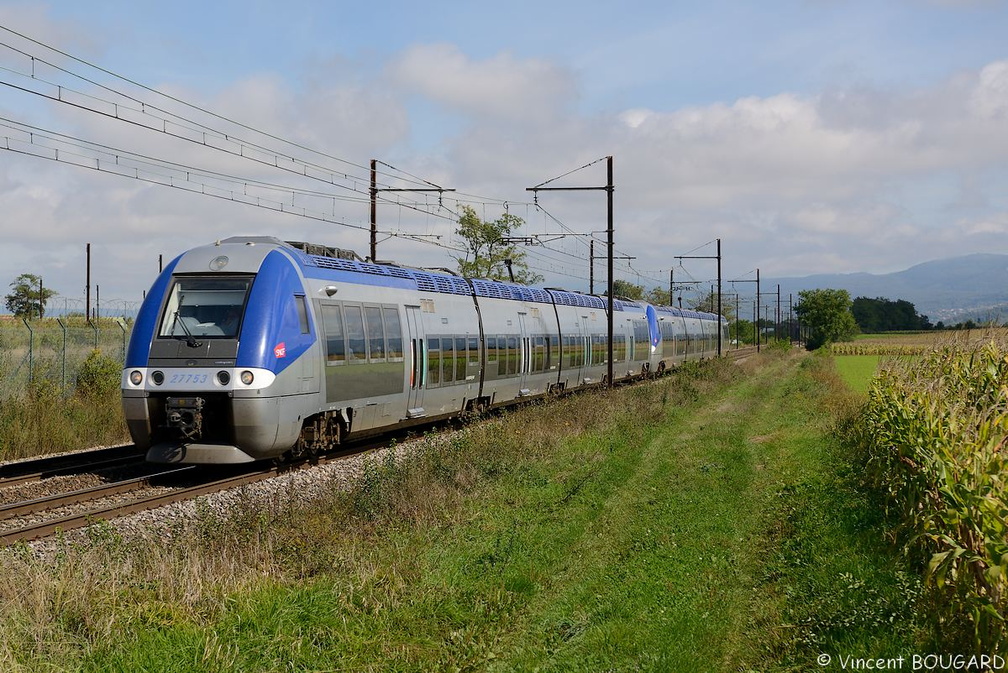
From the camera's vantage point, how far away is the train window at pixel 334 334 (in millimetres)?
15156

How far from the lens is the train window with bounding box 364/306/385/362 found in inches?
659

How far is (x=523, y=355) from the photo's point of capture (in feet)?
86.4

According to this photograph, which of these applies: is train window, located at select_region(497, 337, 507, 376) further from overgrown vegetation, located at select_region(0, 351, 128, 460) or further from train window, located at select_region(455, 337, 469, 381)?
overgrown vegetation, located at select_region(0, 351, 128, 460)

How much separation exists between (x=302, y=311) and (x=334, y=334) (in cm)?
104

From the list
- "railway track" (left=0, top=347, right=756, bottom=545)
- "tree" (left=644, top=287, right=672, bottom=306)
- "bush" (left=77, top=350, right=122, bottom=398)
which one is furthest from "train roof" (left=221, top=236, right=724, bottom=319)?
"tree" (left=644, top=287, right=672, bottom=306)

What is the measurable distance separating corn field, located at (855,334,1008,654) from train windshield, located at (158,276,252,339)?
9514 millimetres

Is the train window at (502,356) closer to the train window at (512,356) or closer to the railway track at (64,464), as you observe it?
the train window at (512,356)

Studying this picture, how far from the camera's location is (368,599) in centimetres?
790

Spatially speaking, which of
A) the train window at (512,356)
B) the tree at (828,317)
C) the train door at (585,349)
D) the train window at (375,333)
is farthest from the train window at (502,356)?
the tree at (828,317)

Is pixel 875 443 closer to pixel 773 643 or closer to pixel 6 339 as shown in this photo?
pixel 773 643

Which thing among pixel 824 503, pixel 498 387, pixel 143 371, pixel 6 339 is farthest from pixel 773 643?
pixel 6 339

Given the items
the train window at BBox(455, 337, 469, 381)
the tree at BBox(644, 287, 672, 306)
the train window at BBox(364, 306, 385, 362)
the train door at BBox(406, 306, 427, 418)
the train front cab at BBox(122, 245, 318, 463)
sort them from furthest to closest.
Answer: the tree at BBox(644, 287, 672, 306) → the train window at BBox(455, 337, 469, 381) → the train door at BBox(406, 306, 427, 418) → the train window at BBox(364, 306, 385, 362) → the train front cab at BBox(122, 245, 318, 463)

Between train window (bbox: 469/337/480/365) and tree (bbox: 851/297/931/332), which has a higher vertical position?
tree (bbox: 851/297/931/332)

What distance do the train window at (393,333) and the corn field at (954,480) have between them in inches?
346
